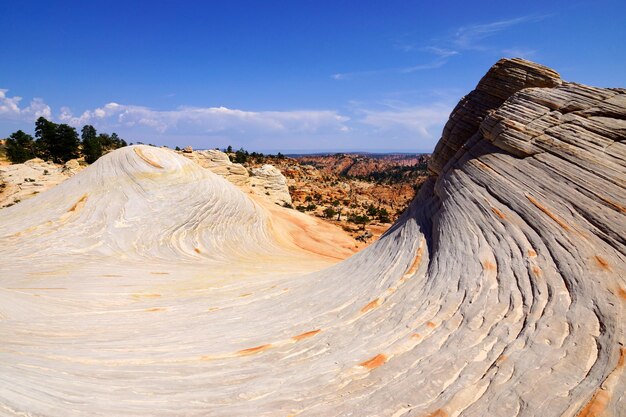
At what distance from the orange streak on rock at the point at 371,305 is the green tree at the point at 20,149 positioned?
53712mm

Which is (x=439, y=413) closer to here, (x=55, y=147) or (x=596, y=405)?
(x=596, y=405)

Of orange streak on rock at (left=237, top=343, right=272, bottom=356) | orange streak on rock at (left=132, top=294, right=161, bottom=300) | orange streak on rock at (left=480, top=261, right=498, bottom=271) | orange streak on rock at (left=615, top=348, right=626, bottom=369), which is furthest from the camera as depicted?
orange streak on rock at (left=132, top=294, right=161, bottom=300)

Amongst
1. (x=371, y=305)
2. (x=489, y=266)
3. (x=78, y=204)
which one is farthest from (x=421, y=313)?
(x=78, y=204)

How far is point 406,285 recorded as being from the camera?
5.15m

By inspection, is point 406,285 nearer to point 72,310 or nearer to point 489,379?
point 489,379

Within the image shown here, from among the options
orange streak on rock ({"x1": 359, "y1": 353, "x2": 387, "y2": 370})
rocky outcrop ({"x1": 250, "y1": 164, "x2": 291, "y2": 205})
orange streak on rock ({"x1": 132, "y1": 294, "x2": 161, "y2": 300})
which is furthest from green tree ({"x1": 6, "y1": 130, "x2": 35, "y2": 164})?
orange streak on rock ({"x1": 359, "y1": 353, "x2": 387, "y2": 370})

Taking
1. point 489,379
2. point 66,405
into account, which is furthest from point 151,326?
point 489,379

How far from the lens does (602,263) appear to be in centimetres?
385

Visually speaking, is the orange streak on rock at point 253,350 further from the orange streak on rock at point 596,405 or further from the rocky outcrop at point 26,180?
the rocky outcrop at point 26,180

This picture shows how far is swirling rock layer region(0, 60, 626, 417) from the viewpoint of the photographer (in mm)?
3133

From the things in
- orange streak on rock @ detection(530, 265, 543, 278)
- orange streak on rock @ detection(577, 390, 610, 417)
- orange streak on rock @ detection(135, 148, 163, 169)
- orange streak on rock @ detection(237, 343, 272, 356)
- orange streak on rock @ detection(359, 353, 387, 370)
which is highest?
orange streak on rock @ detection(135, 148, 163, 169)

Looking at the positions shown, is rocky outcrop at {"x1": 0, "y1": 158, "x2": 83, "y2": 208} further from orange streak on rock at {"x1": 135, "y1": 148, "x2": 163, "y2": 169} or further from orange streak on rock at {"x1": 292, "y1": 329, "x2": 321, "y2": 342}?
orange streak on rock at {"x1": 292, "y1": 329, "x2": 321, "y2": 342}

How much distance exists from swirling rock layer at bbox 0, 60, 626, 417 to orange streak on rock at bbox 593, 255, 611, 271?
18 mm

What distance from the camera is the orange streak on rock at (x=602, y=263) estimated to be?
378 cm
